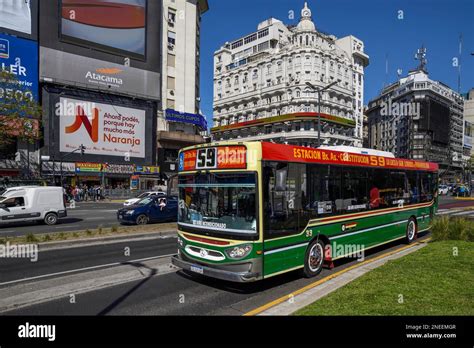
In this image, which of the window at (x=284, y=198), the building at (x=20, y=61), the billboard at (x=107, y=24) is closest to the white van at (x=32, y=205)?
the window at (x=284, y=198)

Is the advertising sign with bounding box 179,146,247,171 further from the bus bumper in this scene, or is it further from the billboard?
the billboard

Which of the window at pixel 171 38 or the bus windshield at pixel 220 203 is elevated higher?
the window at pixel 171 38

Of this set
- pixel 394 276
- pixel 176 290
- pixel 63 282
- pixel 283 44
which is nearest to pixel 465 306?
pixel 394 276

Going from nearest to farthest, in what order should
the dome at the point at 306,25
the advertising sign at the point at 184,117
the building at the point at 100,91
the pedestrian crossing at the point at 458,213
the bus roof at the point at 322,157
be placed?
1. the bus roof at the point at 322,157
2. the pedestrian crossing at the point at 458,213
3. the building at the point at 100,91
4. the advertising sign at the point at 184,117
5. the dome at the point at 306,25

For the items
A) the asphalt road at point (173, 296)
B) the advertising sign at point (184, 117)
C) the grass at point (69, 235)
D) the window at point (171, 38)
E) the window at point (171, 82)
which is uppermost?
the window at point (171, 38)

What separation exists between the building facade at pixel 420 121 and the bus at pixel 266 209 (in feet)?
318

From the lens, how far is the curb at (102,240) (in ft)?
35.3

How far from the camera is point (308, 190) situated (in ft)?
24.3

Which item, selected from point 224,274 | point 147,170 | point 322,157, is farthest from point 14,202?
point 147,170

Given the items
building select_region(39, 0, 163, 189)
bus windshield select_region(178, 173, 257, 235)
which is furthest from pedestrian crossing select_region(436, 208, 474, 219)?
building select_region(39, 0, 163, 189)

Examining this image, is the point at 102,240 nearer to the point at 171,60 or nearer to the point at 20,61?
the point at 20,61

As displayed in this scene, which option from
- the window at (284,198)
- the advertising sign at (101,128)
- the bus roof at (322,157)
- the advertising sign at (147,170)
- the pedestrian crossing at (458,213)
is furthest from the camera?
the advertising sign at (147,170)

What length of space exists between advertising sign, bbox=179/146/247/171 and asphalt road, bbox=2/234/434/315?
2.53 metres

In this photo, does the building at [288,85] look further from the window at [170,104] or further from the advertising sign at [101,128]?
the advertising sign at [101,128]
